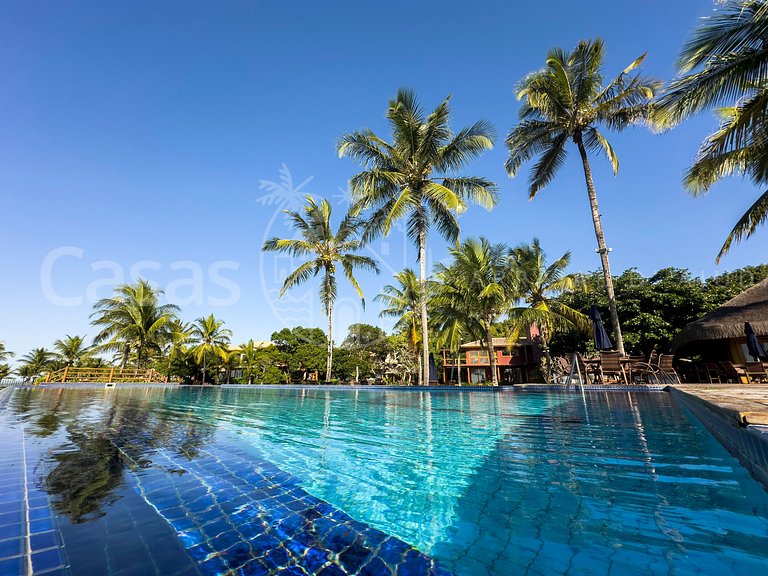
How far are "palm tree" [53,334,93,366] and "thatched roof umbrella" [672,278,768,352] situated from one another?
152ft

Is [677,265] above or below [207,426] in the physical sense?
above

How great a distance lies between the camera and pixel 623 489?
2201mm

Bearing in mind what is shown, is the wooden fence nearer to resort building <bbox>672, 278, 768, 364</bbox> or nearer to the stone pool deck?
the stone pool deck

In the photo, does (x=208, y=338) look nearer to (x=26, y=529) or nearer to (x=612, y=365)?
(x=612, y=365)

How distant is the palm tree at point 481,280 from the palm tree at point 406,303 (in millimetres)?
4073

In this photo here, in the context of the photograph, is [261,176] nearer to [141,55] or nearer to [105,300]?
[141,55]

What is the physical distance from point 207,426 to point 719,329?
695 inches

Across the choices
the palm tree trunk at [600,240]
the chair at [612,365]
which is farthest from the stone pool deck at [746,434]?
the palm tree trunk at [600,240]

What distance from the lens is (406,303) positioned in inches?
937

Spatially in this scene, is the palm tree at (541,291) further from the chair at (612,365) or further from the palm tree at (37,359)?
the palm tree at (37,359)

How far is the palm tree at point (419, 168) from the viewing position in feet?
45.4

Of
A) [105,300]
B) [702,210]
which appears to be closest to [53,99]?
[105,300]

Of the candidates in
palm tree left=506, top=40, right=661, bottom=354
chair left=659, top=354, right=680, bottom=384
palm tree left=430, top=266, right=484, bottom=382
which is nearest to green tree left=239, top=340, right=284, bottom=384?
palm tree left=430, top=266, right=484, bottom=382

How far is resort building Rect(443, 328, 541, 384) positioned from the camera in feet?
88.7
